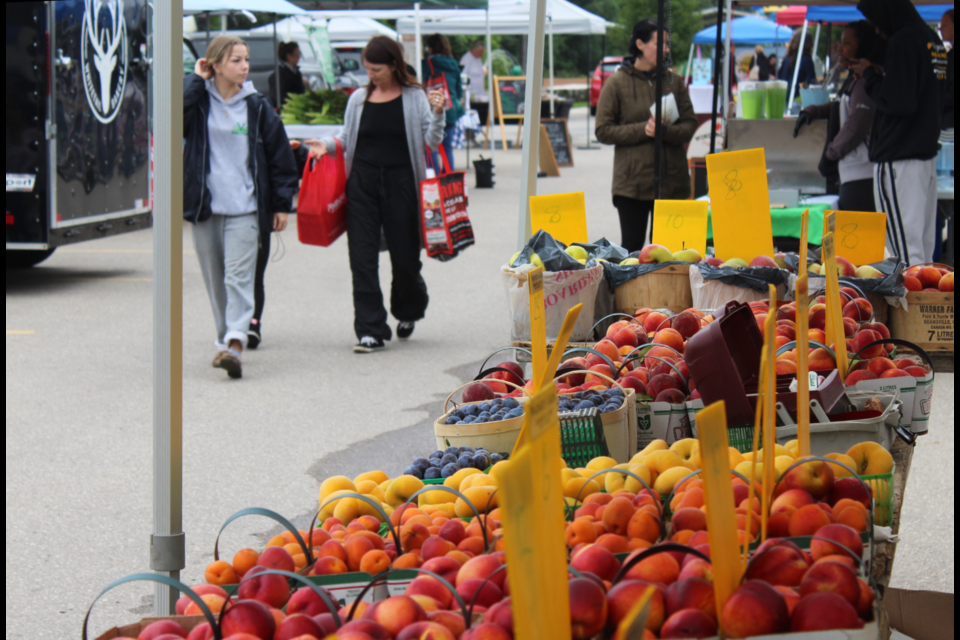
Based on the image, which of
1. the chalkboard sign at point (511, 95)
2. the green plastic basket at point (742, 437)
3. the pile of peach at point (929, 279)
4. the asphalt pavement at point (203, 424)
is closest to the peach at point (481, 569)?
the green plastic basket at point (742, 437)

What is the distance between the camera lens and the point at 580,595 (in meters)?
1.48

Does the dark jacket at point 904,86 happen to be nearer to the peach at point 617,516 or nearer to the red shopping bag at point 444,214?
the red shopping bag at point 444,214

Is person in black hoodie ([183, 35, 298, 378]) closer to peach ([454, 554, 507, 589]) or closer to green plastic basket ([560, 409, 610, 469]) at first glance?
green plastic basket ([560, 409, 610, 469])

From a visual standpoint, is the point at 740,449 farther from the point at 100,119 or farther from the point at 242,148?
the point at 100,119

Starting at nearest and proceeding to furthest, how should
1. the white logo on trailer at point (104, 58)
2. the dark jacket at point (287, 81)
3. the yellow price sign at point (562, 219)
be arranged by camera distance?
1. the yellow price sign at point (562, 219)
2. the white logo on trailer at point (104, 58)
3. the dark jacket at point (287, 81)

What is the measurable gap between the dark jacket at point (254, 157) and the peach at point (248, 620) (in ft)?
14.8

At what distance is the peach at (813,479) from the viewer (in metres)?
1.98

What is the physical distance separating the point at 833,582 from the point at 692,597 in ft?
0.75

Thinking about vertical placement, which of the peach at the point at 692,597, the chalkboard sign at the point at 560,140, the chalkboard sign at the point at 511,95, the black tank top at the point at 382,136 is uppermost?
the chalkboard sign at the point at 511,95

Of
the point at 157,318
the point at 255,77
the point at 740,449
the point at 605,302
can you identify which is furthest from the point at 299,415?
the point at 255,77

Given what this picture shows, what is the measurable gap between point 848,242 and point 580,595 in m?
3.14

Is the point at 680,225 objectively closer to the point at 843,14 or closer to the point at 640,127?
the point at 640,127

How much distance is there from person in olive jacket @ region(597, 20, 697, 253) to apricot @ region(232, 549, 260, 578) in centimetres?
487

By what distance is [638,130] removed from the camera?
250 inches
